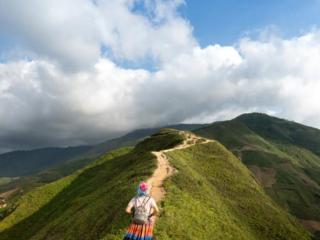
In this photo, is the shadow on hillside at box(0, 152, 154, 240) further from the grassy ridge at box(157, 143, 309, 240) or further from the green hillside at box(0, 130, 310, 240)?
the grassy ridge at box(157, 143, 309, 240)

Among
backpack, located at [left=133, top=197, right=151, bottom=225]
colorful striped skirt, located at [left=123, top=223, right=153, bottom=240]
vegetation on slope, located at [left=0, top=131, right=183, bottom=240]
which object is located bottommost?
vegetation on slope, located at [left=0, top=131, right=183, bottom=240]

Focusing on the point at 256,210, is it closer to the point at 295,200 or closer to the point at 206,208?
the point at 206,208

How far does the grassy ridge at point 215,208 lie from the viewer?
37719mm

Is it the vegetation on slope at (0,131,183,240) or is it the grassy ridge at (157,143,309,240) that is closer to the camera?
the grassy ridge at (157,143,309,240)

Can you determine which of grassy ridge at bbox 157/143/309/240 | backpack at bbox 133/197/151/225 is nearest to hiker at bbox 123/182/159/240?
backpack at bbox 133/197/151/225

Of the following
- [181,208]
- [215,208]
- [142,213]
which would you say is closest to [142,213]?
[142,213]

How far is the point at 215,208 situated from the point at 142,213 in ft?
121

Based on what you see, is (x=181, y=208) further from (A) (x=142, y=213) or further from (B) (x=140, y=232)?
(A) (x=142, y=213)

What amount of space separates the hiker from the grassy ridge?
1149 centimetres

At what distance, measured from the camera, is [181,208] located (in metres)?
41.2

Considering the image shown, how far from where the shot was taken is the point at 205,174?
272 ft

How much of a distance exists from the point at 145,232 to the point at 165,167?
5117 cm

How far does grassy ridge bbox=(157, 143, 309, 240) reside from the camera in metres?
37.7

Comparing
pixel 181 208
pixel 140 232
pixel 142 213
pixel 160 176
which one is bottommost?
pixel 181 208
